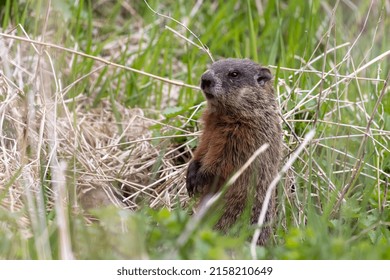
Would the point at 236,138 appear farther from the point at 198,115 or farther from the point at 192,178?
the point at 198,115

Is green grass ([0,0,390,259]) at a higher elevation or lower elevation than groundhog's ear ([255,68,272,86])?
lower

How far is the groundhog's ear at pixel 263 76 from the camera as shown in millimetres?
4574

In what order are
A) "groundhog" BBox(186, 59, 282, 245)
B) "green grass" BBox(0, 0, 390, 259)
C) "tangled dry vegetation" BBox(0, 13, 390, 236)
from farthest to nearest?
"tangled dry vegetation" BBox(0, 13, 390, 236) < "groundhog" BBox(186, 59, 282, 245) < "green grass" BBox(0, 0, 390, 259)

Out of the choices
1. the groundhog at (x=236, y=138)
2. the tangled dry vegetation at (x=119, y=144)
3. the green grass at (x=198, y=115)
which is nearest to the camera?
the green grass at (x=198, y=115)

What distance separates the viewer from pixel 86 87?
6121mm

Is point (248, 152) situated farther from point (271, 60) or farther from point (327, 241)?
point (271, 60)

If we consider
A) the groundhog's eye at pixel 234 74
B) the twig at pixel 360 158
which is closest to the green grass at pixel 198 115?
the twig at pixel 360 158

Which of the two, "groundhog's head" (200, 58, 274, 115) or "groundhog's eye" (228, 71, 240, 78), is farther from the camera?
"groundhog's eye" (228, 71, 240, 78)

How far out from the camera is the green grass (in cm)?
317

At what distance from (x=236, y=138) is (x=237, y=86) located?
311 mm

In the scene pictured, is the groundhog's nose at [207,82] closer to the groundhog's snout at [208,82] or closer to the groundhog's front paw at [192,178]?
the groundhog's snout at [208,82]

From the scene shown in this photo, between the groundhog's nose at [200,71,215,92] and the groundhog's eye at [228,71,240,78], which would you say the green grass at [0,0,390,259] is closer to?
the groundhog's eye at [228,71,240,78]

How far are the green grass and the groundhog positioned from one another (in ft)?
0.75

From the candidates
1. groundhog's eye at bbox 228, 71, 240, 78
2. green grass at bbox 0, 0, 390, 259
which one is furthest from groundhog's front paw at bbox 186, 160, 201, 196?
groundhog's eye at bbox 228, 71, 240, 78
